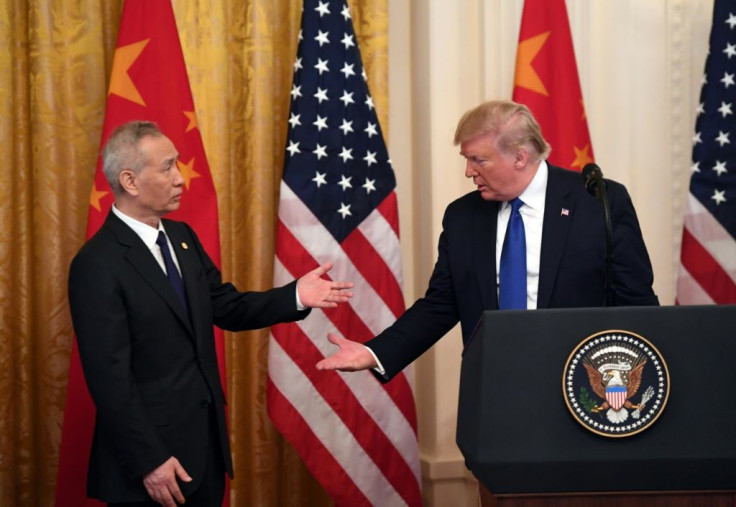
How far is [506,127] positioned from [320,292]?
0.91 metres

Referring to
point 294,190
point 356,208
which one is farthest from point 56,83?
point 356,208

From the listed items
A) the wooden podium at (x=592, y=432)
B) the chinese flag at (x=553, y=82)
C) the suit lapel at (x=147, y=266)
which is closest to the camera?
the wooden podium at (x=592, y=432)

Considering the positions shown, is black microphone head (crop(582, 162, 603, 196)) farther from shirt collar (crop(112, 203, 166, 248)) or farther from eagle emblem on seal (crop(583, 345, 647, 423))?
shirt collar (crop(112, 203, 166, 248))

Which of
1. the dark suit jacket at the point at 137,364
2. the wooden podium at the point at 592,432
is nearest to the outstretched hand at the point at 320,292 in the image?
the dark suit jacket at the point at 137,364

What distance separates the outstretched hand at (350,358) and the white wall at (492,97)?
6.30ft

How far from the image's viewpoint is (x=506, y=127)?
3.07 m

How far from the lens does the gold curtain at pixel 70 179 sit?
397 cm

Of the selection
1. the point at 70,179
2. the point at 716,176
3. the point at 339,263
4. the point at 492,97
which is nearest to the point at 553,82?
the point at 492,97

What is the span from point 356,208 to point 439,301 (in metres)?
1.20

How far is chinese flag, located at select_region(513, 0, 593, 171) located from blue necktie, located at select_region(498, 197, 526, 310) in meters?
1.67

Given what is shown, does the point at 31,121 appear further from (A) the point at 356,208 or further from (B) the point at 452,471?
(B) the point at 452,471

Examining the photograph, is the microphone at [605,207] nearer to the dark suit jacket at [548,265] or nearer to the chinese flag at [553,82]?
the dark suit jacket at [548,265]

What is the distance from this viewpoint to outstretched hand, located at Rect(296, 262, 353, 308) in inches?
129

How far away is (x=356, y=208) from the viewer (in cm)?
429
